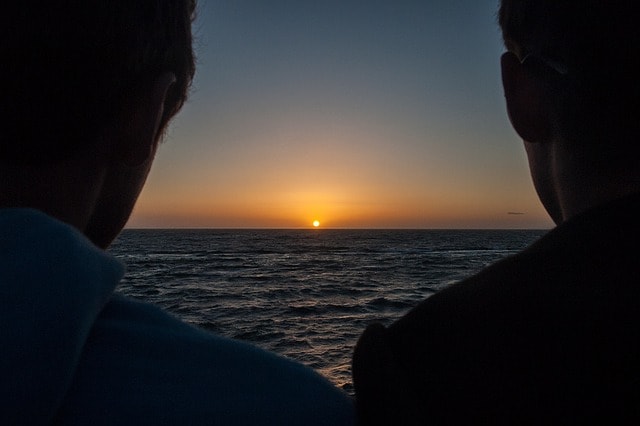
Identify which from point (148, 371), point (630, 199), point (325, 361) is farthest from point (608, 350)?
point (325, 361)

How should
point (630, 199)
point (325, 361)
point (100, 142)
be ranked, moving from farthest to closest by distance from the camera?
1. point (325, 361)
2. point (100, 142)
3. point (630, 199)

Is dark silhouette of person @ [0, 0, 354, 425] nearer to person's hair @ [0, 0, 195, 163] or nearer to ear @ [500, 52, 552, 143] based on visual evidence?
person's hair @ [0, 0, 195, 163]

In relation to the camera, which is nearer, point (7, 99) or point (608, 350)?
point (608, 350)

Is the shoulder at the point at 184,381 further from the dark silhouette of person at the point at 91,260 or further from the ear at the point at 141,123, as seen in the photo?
the ear at the point at 141,123

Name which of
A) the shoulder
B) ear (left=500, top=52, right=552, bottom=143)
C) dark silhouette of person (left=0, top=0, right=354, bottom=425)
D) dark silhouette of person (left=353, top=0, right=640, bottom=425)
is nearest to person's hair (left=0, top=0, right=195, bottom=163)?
dark silhouette of person (left=0, top=0, right=354, bottom=425)

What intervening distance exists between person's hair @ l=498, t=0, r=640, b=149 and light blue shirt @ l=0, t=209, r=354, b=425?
2.07 ft

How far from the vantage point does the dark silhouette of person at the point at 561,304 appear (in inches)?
28.8

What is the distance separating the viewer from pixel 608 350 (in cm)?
72

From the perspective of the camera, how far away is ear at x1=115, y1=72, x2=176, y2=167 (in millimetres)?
977

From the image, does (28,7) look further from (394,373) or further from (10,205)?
(394,373)

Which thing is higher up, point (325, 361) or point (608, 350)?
point (608, 350)

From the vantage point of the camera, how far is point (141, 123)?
988 millimetres

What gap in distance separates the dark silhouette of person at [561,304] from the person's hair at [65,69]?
1.92 feet

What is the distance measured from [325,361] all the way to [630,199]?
13.2 meters
